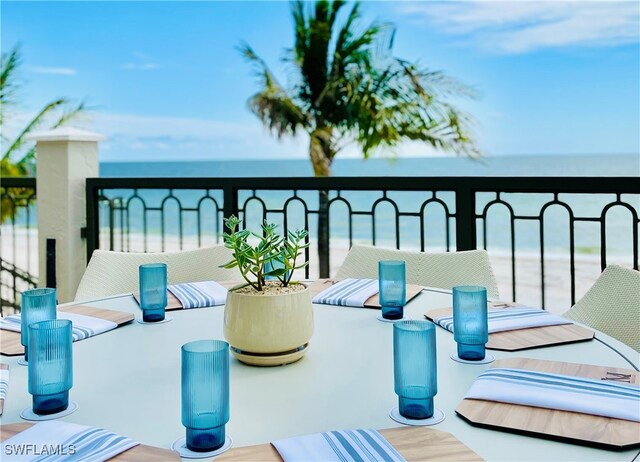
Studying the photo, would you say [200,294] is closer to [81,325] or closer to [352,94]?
[81,325]

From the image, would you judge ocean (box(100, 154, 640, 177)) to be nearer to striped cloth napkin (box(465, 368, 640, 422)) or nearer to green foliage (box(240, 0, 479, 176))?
green foliage (box(240, 0, 479, 176))

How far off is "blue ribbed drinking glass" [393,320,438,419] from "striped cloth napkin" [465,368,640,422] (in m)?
0.11

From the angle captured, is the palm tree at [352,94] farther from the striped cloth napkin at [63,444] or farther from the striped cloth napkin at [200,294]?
the striped cloth napkin at [63,444]

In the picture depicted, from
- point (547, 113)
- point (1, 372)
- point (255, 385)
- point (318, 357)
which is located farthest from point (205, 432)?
point (547, 113)

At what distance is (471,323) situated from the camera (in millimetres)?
1255

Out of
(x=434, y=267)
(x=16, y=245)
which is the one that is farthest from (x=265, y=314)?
(x=16, y=245)

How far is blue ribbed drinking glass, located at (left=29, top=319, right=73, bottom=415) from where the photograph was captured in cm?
98

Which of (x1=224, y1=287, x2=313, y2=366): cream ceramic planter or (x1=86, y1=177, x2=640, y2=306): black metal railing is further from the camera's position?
(x1=86, y1=177, x2=640, y2=306): black metal railing

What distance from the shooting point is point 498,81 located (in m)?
Result: 24.3

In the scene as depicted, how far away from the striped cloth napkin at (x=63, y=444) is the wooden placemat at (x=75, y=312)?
49cm

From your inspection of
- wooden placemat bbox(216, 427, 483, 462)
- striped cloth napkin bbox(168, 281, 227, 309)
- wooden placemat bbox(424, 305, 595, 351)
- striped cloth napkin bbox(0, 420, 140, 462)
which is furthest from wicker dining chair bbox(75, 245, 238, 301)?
wooden placemat bbox(216, 427, 483, 462)

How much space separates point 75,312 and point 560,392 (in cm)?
127

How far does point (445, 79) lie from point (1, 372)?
28.3ft

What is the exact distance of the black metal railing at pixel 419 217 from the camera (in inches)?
112
